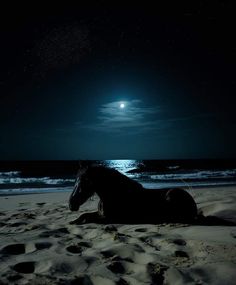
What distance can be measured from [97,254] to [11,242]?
1359 millimetres

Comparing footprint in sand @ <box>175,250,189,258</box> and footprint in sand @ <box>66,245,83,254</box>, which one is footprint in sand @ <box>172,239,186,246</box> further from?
footprint in sand @ <box>66,245,83,254</box>

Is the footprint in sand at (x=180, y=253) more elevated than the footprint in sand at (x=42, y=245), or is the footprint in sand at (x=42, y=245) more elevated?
the footprint in sand at (x=42, y=245)

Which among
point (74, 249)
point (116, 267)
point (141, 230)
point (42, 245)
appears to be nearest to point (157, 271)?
point (116, 267)

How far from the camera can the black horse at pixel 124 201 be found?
5422mm

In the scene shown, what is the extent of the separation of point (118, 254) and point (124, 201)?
209 cm

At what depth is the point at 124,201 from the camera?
5.54 meters

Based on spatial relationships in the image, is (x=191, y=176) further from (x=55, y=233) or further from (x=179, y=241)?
(x=179, y=241)

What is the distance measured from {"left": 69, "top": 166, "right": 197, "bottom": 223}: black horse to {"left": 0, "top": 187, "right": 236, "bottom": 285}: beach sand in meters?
0.35

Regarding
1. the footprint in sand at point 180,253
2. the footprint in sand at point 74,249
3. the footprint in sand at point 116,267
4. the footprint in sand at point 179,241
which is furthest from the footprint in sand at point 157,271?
the footprint in sand at point 74,249

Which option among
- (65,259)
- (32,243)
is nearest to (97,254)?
(65,259)

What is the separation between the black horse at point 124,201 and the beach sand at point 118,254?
353 millimetres

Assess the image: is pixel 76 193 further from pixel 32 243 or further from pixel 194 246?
pixel 194 246

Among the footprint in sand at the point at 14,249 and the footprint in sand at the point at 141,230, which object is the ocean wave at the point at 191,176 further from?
the footprint in sand at the point at 14,249

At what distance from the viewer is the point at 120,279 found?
2.75 meters
